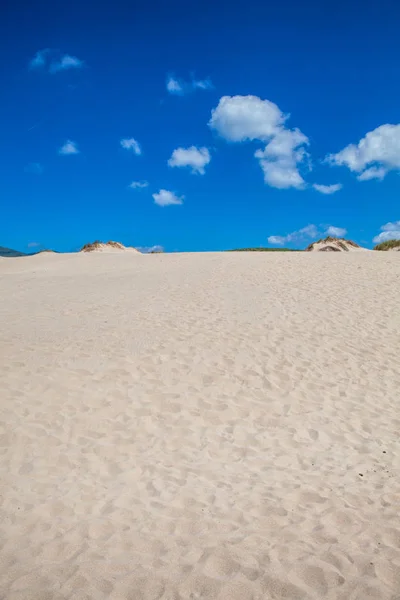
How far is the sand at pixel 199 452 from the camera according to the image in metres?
3.65

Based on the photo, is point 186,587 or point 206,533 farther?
point 206,533

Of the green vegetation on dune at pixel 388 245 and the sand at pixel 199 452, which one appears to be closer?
the sand at pixel 199 452

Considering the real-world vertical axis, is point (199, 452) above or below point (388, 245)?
below

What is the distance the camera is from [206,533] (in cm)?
416

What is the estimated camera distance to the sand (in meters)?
3.65

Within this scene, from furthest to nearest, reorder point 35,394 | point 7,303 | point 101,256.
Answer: point 101,256 → point 7,303 → point 35,394

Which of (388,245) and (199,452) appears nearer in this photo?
(199,452)

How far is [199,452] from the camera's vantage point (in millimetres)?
5832

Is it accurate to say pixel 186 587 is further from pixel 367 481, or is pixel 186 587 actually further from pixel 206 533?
pixel 367 481

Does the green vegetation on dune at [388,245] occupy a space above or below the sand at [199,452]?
above

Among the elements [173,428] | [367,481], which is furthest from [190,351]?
[367,481]

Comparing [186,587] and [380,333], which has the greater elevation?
[380,333]

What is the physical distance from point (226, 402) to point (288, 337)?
12.3 ft

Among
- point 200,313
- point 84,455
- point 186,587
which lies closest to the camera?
point 186,587
